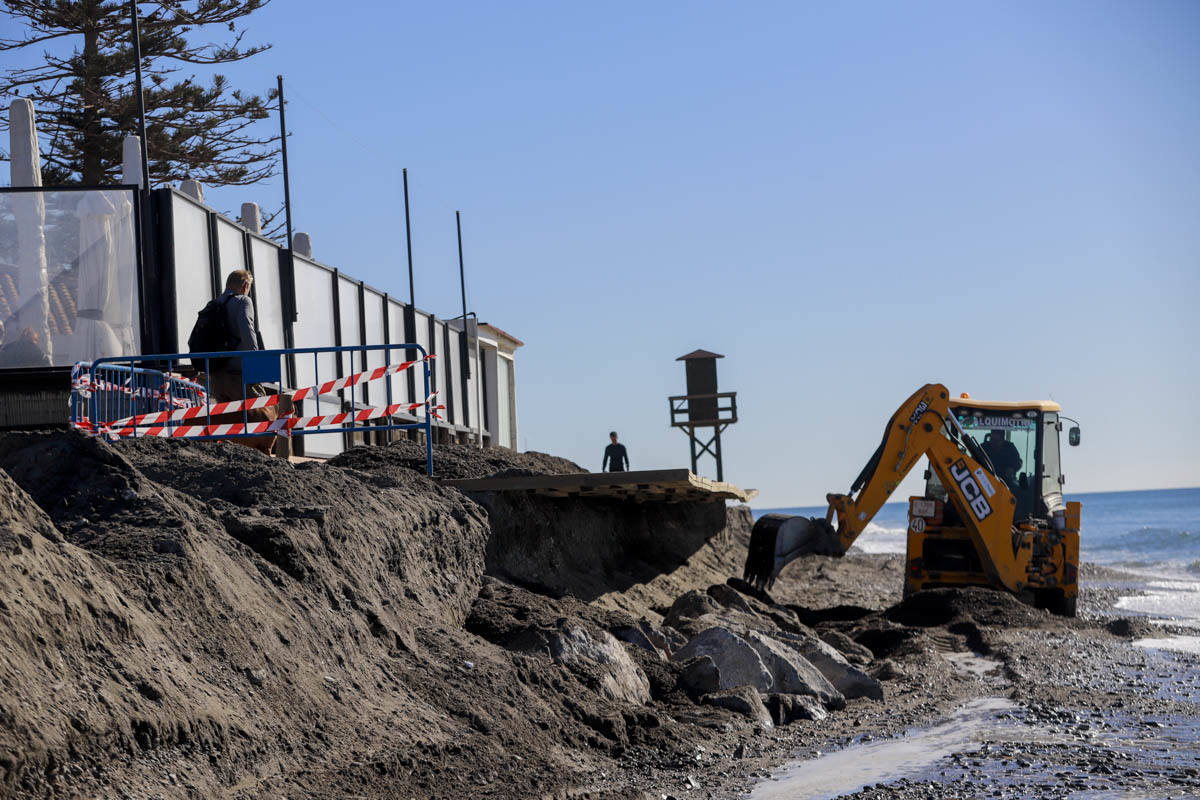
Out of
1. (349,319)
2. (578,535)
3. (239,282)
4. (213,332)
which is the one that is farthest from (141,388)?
(349,319)

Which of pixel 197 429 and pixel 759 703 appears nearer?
pixel 759 703

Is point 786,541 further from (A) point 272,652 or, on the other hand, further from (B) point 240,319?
(A) point 272,652

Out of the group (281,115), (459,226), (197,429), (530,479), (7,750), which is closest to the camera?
(7,750)

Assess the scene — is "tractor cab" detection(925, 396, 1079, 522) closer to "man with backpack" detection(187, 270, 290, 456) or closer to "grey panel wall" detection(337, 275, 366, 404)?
"grey panel wall" detection(337, 275, 366, 404)

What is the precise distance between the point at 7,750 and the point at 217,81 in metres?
25.4

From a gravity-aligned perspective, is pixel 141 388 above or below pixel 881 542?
above

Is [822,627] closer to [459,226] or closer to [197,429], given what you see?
→ [197,429]

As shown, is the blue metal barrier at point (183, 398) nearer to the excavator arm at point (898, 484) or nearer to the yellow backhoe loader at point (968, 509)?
the excavator arm at point (898, 484)

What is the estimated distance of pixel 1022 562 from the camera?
670 inches

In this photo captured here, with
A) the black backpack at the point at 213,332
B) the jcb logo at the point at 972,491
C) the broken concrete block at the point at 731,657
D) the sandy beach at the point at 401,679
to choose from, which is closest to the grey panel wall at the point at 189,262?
Result: the black backpack at the point at 213,332

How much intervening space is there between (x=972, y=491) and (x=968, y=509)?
25 cm

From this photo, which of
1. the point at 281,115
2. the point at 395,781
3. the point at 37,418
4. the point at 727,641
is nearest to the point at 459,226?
the point at 281,115

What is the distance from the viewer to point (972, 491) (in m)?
16.5

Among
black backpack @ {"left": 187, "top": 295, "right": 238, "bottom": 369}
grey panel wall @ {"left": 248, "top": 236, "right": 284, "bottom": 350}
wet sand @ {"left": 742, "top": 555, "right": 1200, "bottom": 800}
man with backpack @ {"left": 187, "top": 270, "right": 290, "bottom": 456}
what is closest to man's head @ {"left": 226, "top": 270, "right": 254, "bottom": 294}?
man with backpack @ {"left": 187, "top": 270, "right": 290, "bottom": 456}
